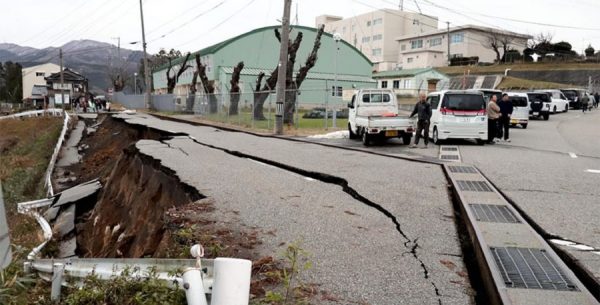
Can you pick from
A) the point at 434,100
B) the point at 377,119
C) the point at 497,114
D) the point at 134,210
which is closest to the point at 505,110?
the point at 497,114

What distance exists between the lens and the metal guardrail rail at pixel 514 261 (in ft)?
12.5

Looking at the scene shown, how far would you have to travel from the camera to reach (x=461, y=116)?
53.1 feet

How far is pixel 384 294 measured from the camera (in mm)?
3887

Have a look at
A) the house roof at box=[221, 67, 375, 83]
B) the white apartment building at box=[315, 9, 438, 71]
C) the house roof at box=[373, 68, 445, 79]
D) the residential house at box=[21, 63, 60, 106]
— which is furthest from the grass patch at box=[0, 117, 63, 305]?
the residential house at box=[21, 63, 60, 106]

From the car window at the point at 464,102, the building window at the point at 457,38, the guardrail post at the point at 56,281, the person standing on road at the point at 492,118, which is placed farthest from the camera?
the building window at the point at 457,38

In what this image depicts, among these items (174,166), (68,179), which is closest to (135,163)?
(174,166)

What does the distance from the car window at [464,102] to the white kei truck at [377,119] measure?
1460 millimetres

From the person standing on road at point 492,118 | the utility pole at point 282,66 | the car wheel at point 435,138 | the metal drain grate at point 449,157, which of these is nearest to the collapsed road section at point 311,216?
the metal drain grate at point 449,157

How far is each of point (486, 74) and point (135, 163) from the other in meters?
59.2

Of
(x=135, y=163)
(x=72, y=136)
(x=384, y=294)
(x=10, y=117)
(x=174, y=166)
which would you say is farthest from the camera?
(x=10, y=117)

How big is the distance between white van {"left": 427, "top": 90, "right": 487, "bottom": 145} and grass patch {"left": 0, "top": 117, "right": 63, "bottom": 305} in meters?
12.3

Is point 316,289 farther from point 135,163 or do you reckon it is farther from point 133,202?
point 135,163

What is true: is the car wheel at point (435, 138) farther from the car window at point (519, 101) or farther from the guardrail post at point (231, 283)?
the guardrail post at point (231, 283)

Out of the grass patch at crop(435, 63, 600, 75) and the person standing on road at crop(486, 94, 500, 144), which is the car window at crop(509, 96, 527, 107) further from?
the grass patch at crop(435, 63, 600, 75)
